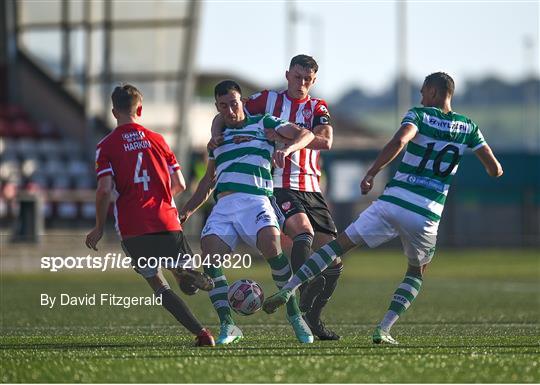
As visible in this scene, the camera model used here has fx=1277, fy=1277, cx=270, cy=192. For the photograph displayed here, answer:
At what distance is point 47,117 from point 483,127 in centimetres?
5800

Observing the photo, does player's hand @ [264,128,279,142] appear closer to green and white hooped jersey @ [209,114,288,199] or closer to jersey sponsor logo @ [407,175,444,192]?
green and white hooped jersey @ [209,114,288,199]

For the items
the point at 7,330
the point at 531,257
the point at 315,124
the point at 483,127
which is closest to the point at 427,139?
the point at 315,124

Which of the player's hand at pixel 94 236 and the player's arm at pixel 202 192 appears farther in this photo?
the player's arm at pixel 202 192

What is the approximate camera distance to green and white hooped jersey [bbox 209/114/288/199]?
9070 mm

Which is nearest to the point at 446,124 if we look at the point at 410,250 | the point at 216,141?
the point at 410,250

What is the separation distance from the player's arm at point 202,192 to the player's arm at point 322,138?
0.73 metres

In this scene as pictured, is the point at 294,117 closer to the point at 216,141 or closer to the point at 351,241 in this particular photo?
the point at 216,141

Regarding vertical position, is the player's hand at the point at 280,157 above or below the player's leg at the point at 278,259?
above

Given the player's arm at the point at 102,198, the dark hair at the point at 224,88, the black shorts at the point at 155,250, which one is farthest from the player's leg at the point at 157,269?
the dark hair at the point at 224,88

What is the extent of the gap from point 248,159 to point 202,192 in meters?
0.52

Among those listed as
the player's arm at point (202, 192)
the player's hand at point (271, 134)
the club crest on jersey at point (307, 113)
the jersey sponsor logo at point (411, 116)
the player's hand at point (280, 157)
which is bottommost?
the player's arm at point (202, 192)

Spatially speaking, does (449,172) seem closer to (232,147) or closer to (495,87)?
(232,147)

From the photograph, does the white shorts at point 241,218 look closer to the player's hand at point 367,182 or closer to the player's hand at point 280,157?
the player's hand at point 280,157

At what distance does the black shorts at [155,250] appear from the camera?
8648mm
